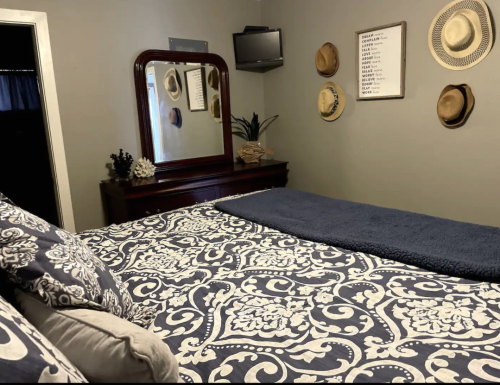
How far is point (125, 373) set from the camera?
2.19 feet

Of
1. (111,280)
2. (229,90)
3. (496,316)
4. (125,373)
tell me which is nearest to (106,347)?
(125,373)

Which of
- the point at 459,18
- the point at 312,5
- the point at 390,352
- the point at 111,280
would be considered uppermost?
the point at 312,5

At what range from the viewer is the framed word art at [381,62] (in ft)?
9.15

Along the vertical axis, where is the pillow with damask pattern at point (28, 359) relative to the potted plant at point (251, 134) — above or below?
below

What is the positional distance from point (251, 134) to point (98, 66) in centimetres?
151

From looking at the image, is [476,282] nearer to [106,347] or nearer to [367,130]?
[106,347]

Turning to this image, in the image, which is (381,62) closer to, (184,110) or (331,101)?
(331,101)

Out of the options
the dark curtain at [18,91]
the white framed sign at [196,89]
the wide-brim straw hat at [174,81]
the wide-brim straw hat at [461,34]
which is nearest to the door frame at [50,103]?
the wide-brim straw hat at [174,81]

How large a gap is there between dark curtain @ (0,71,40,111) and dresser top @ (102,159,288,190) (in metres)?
1.77

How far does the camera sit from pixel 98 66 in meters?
2.94

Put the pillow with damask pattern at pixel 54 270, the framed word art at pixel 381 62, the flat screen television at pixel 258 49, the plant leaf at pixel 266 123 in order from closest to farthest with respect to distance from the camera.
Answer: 1. the pillow with damask pattern at pixel 54 270
2. the framed word art at pixel 381 62
3. the flat screen television at pixel 258 49
4. the plant leaf at pixel 266 123

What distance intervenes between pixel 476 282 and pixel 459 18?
188 centimetres

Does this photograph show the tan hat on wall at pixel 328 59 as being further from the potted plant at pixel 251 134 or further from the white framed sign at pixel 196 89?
the white framed sign at pixel 196 89

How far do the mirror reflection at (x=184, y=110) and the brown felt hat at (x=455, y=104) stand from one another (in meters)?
1.90
